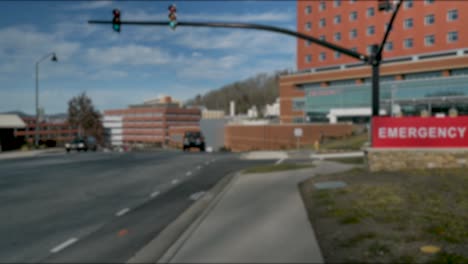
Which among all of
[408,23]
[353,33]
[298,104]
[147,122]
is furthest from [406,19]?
[147,122]

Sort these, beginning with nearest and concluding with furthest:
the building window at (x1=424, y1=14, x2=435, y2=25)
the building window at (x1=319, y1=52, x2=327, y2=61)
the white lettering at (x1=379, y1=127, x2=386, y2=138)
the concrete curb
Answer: the concrete curb, the white lettering at (x1=379, y1=127, x2=386, y2=138), the building window at (x1=424, y1=14, x2=435, y2=25), the building window at (x1=319, y1=52, x2=327, y2=61)

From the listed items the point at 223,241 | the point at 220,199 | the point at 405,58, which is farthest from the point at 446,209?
the point at 405,58

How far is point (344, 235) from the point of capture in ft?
24.7

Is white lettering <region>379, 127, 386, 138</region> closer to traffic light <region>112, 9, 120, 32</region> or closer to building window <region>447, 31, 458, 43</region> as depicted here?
traffic light <region>112, 9, 120, 32</region>

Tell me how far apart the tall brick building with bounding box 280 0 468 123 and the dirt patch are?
28.4 m

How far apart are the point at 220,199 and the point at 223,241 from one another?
460 centimetres

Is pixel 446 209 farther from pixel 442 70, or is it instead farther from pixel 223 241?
pixel 442 70

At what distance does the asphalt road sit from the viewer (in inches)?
295

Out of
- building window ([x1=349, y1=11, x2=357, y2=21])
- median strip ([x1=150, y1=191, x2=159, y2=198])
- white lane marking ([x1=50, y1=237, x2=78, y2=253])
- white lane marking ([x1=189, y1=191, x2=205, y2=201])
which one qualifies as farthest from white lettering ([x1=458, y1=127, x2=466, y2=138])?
building window ([x1=349, y1=11, x2=357, y2=21])

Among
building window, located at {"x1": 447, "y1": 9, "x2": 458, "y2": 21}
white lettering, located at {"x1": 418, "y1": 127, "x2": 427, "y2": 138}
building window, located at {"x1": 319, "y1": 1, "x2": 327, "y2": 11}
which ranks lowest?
white lettering, located at {"x1": 418, "y1": 127, "x2": 427, "y2": 138}

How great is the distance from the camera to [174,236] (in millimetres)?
8305

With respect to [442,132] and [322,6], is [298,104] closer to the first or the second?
[322,6]

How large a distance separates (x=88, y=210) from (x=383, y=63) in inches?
1903

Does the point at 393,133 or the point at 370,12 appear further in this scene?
the point at 370,12
